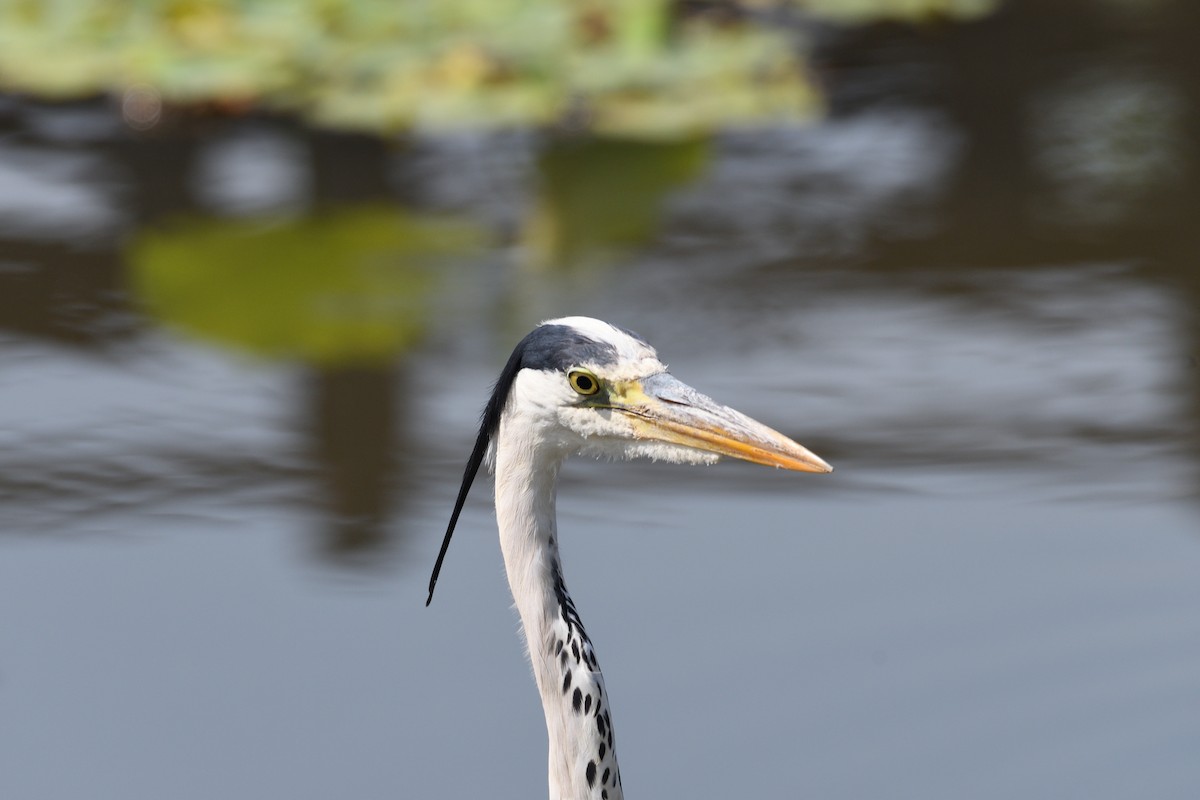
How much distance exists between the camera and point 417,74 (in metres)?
6.85

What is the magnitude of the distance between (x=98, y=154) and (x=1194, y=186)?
165 inches

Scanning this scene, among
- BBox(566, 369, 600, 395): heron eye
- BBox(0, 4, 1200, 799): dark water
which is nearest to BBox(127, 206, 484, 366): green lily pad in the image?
BBox(0, 4, 1200, 799): dark water

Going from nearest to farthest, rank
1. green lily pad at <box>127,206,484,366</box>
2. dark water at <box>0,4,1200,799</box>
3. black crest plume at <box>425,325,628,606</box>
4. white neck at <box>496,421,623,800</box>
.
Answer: black crest plume at <box>425,325,628,606</box>
white neck at <box>496,421,623,800</box>
dark water at <box>0,4,1200,799</box>
green lily pad at <box>127,206,484,366</box>

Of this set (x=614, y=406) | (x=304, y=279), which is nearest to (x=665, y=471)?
(x=304, y=279)

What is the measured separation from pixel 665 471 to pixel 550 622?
183 cm

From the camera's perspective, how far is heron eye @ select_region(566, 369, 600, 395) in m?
2.79

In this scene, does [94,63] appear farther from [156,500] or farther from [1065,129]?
[1065,129]

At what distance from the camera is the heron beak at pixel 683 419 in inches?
110

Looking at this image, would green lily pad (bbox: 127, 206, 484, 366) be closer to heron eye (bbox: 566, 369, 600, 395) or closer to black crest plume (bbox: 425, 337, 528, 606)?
black crest plume (bbox: 425, 337, 528, 606)

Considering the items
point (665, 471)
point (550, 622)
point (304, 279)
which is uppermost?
point (304, 279)

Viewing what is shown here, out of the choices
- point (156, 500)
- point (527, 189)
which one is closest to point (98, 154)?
point (527, 189)

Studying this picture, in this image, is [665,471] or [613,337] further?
[665,471]

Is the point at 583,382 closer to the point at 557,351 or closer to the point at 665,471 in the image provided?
the point at 557,351

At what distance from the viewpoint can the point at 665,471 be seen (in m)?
4.75
